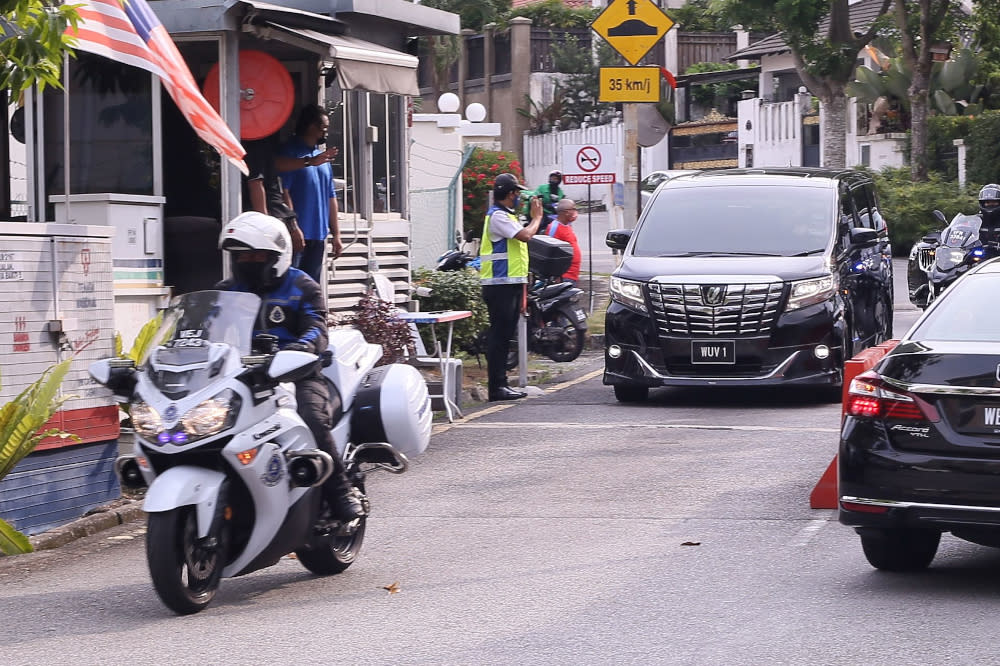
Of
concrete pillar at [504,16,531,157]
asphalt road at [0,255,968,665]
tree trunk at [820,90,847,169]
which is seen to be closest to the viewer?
asphalt road at [0,255,968,665]

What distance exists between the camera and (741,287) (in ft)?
44.2

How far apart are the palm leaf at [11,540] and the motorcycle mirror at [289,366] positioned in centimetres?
241

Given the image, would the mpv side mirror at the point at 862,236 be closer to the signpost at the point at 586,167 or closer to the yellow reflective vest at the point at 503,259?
the yellow reflective vest at the point at 503,259

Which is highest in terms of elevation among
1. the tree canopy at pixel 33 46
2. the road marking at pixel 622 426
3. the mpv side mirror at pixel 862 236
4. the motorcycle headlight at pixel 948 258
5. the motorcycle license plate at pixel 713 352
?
the tree canopy at pixel 33 46

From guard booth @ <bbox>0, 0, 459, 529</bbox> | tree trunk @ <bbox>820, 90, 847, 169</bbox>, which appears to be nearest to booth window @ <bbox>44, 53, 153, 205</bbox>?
guard booth @ <bbox>0, 0, 459, 529</bbox>

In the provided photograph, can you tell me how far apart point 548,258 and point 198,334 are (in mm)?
10846

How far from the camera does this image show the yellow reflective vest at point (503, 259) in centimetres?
1428

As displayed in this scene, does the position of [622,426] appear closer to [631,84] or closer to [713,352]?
[713,352]

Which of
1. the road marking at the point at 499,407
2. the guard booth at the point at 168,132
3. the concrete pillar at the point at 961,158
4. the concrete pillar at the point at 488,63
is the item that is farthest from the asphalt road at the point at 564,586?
the concrete pillar at the point at 488,63

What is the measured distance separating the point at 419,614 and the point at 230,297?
1592mm

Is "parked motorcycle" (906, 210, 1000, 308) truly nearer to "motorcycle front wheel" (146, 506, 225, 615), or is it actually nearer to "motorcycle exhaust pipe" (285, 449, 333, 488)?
"motorcycle exhaust pipe" (285, 449, 333, 488)

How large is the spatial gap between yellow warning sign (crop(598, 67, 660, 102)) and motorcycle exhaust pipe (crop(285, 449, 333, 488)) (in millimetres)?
12456

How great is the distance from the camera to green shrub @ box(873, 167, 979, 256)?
32.8 meters

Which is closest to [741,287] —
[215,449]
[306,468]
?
[306,468]
